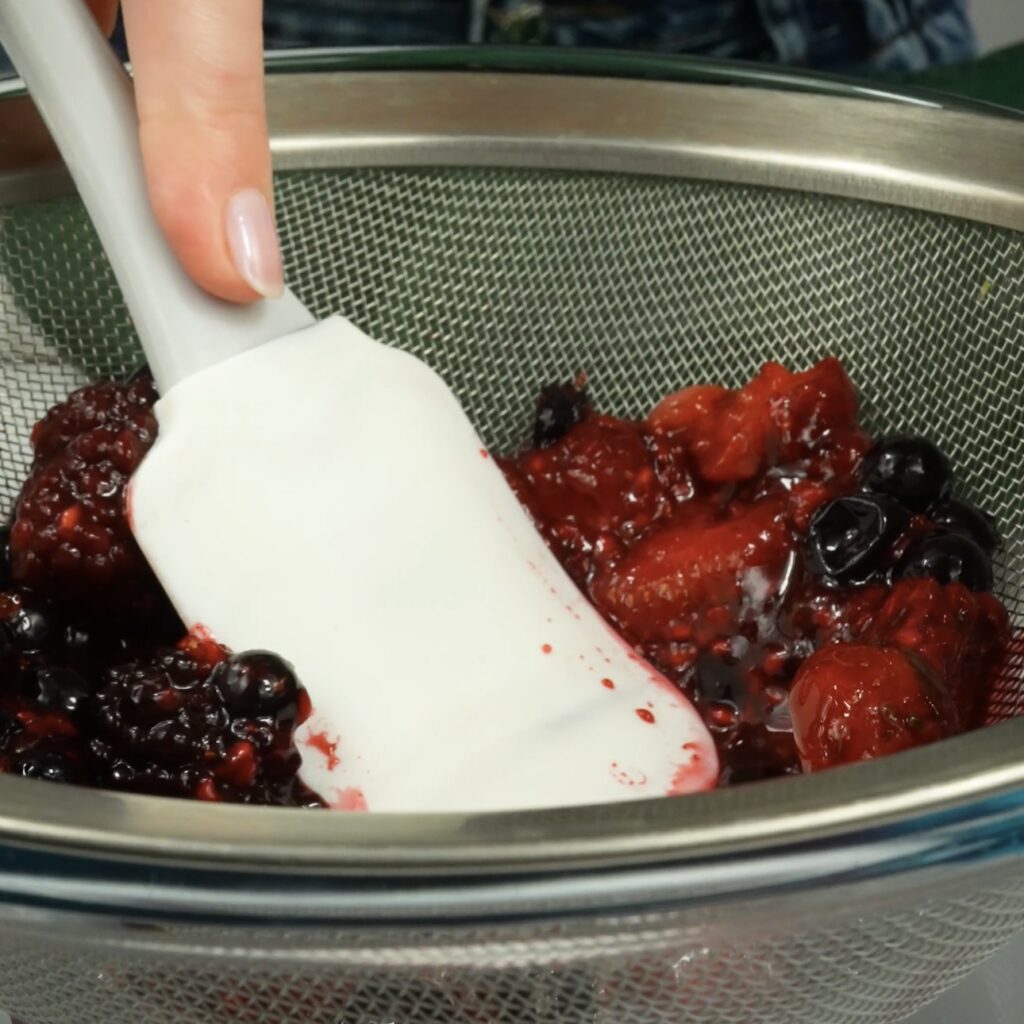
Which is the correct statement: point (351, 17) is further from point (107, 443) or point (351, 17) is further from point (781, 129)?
point (107, 443)

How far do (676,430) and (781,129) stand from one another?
0.36 meters

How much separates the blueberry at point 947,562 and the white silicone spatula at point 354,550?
0.77 feet

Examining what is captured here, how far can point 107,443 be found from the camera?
119 cm

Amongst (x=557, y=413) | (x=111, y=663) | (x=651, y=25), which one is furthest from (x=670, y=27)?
(x=111, y=663)

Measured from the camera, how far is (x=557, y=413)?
1.41 m

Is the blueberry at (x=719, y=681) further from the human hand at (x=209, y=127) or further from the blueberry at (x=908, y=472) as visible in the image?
the human hand at (x=209, y=127)

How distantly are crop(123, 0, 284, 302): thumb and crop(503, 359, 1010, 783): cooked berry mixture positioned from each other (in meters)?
0.40

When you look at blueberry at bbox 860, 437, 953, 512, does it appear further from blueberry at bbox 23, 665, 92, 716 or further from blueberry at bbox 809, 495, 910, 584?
blueberry at bbox 23, 665, 92, 716

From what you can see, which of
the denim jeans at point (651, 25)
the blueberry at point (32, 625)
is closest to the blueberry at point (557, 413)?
the blueberry at point (32, 625)

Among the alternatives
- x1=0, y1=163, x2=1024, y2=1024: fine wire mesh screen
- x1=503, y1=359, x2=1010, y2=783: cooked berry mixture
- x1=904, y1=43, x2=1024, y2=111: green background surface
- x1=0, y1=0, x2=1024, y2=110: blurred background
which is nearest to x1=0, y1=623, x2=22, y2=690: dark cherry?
x1=0, y1=163, x2=1024, y2=1024: fine wire mesh screen

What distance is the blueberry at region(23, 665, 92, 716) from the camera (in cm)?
103

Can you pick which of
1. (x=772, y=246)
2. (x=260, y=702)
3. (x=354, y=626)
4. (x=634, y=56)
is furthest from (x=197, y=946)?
(x=634, y=56)

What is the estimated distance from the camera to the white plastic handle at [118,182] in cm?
113

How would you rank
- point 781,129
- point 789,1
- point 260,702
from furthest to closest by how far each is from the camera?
point 789,1 < point 781,129 < point 260,702
